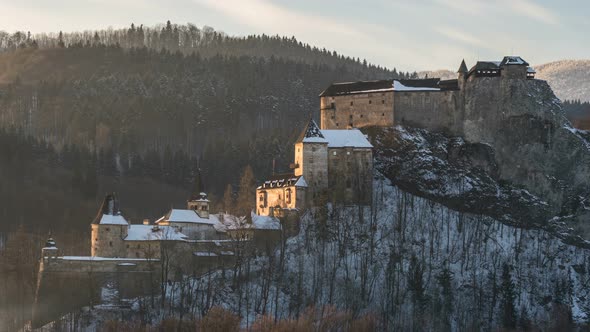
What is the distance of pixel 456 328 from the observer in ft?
340

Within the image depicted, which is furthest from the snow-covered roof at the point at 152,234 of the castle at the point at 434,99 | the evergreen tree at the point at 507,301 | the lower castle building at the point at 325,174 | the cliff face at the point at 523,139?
the cliff face at the point at 523,139

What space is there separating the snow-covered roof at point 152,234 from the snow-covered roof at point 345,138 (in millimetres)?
20297

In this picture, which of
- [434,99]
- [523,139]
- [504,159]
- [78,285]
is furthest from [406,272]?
[78,285]

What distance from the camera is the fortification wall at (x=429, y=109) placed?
121m

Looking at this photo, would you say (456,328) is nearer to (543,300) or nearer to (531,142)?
(543,300)

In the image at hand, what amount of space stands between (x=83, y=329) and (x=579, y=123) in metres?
82.8

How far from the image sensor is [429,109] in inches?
4756

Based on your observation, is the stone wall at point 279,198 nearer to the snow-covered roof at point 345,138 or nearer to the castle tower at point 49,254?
the snow-covered roof at point 345,138

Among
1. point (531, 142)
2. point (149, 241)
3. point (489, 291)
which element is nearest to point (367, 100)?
point (531, 142)

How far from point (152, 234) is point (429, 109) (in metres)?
37.2

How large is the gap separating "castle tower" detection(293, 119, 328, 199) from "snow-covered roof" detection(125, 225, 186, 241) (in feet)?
52.0

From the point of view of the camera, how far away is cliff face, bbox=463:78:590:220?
392 ft

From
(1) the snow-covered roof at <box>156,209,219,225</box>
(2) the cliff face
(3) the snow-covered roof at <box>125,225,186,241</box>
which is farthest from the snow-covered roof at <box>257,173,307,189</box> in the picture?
(2) the cliff face

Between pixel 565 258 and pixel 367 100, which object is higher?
pixel 367 100
